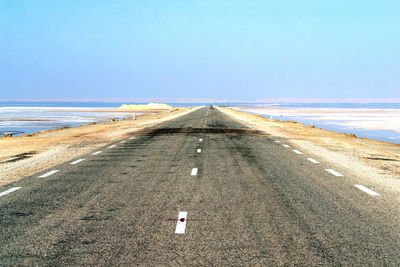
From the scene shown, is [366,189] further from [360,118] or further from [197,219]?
[360,118]

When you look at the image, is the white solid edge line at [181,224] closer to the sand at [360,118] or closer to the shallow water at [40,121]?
the shallow water at [40,121]

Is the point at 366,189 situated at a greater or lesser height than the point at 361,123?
greater

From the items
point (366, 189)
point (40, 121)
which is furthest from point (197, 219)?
point (40, 121)

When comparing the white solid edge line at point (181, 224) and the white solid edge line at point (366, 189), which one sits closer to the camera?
the white solid edge line at point (181, 224)

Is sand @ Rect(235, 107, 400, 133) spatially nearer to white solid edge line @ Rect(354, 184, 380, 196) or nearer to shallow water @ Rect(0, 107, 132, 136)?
shallow water @ Rect(0, 107, 132, 136)

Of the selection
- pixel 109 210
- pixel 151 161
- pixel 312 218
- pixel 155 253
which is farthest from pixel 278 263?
pixel 151 161

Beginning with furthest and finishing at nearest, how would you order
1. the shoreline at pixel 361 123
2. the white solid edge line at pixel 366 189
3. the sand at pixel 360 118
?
the sand at pixel 360 118
the shoreline at pixel 361 123
the white solid edge line at pixel 366 189

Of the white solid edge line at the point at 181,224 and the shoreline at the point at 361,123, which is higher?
the white solid edge line at the point at 181,224

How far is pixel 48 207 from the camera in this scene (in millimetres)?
6621

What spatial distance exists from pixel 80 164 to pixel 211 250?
7930mm

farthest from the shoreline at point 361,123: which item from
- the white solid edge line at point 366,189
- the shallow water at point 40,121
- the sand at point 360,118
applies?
the shallow water at point 40,121

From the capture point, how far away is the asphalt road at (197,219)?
4.52 meters

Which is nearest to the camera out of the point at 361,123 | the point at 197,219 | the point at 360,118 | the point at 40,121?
the point at 197,219

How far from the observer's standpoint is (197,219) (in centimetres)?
594
